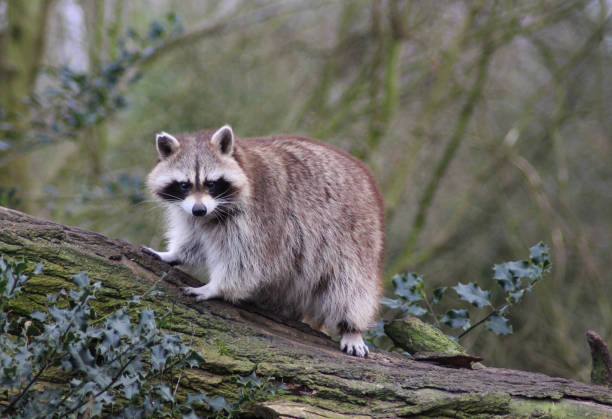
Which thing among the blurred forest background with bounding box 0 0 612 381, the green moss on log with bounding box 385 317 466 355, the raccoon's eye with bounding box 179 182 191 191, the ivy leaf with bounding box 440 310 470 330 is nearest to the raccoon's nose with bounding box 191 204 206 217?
the raccoon's eye with bounding box 179 182 191 191

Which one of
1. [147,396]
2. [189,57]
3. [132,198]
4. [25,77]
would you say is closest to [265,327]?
[147,396]

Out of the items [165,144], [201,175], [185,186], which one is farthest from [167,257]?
[165,144]

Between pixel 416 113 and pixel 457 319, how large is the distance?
6.42 metres

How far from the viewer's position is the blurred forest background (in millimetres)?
9523

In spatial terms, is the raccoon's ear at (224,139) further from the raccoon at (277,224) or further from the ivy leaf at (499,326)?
the ivy leaf at (499,326)

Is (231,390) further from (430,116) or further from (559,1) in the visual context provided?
(559,1)

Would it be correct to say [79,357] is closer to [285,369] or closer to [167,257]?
[285,369]

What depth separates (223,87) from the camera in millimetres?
11094

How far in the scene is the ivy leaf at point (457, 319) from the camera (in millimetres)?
5215

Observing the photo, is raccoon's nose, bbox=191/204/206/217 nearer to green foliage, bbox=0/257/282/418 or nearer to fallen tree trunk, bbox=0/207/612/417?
fallen tree trunk, bbox=0/207/612/417

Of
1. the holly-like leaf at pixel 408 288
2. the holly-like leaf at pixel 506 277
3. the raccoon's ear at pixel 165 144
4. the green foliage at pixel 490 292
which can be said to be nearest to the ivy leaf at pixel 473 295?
the green foliage at pixel 490 292

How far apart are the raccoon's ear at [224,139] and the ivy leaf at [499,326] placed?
2631 millimetres

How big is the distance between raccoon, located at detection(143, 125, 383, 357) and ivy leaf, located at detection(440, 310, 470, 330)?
2.23 feet

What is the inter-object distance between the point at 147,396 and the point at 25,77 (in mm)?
7426
